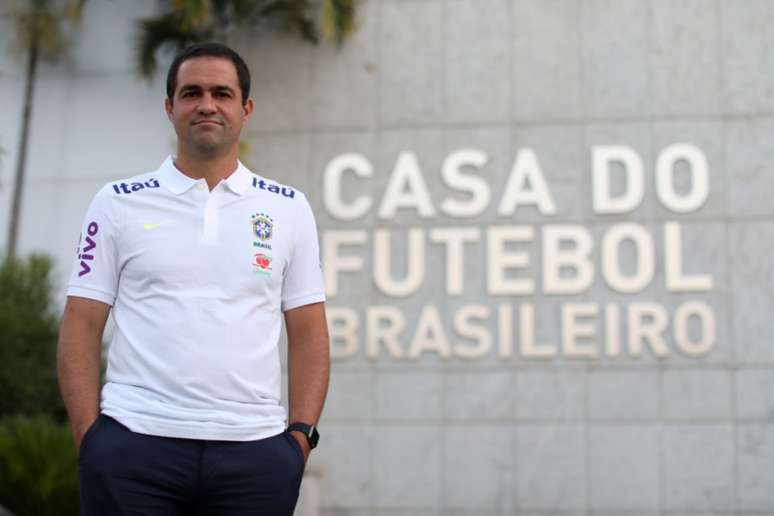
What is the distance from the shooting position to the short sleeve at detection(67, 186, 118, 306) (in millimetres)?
3199

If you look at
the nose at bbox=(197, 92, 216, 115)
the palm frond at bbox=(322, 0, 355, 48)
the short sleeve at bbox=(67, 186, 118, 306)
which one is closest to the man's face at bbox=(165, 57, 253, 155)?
the nose at bbox=(197, 92, 216, 115)

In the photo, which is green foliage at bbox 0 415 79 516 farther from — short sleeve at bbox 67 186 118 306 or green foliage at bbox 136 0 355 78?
short sleeve at bbox 67 186 118 306

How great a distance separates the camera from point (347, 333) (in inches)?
467

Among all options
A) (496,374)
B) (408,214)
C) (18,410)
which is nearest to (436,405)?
(496,374)

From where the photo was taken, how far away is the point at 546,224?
1173 centimetres

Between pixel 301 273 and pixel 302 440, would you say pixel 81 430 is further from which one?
pixel 301 273

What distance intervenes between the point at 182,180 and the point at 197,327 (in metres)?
0.41

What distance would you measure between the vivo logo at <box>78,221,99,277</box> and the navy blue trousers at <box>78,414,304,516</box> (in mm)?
384

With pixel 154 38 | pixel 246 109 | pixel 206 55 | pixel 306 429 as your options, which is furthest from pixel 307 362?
pixel 154 38

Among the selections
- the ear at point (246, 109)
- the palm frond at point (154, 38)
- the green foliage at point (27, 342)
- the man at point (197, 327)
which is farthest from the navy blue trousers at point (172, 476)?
the palm frond at point (154, 38)

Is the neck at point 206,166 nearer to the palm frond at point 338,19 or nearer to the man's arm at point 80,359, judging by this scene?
the man's arm at point 80,359

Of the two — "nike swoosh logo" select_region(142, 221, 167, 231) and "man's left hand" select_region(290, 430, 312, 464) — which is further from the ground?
"nike swoosh logo" select_region(142, 221, 167, 231)

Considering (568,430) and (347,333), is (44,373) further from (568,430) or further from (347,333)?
(568,430)

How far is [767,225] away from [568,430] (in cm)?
242
